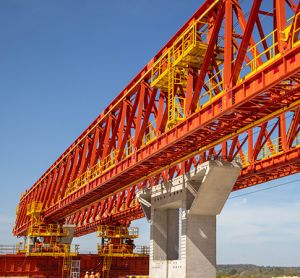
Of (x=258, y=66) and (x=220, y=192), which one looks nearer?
(x=258, y=66)

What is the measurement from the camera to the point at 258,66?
17.5 metres

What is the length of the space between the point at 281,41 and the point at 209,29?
776 cm

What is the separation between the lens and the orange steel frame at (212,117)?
1645 centimetres

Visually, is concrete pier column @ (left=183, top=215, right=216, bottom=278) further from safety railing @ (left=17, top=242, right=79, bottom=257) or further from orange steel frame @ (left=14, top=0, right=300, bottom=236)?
safety railing @ (left=17, top=242, right=79, bottom=257)

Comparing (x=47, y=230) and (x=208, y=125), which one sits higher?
(x=208, y=125)

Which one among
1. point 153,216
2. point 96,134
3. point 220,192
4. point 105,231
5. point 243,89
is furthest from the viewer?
point 105,231

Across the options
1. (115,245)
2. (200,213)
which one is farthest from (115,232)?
(200,213)

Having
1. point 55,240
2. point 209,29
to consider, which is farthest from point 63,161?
point 209,29

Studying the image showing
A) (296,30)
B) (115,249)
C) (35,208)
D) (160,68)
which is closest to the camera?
(296,30)

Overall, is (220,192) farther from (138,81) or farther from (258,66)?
(258,66)

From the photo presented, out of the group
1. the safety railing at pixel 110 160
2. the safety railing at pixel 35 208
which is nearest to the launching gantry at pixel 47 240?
the safety railing at pixel 35 208

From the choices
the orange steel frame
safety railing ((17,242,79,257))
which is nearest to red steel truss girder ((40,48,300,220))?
the orange steel frame

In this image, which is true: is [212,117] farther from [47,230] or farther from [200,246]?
[47,230]

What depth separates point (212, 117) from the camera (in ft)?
62.7
